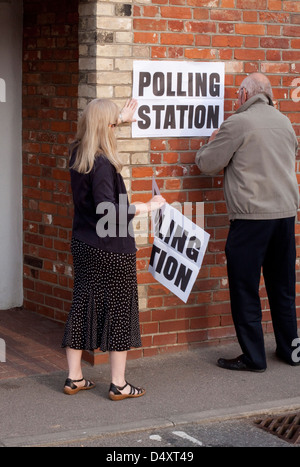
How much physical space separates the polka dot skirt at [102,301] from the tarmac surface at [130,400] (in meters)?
0.39

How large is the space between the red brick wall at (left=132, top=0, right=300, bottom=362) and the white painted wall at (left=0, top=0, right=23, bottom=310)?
1.56 meters

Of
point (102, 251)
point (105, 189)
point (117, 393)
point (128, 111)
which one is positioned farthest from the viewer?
point (128, 111)

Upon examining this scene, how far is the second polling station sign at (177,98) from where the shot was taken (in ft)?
22.3

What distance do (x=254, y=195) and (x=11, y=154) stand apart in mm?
2443

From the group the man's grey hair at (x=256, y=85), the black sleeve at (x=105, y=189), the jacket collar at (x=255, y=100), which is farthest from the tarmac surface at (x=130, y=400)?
the man's grey hair at (x=256, y=85)

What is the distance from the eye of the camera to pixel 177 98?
695cm

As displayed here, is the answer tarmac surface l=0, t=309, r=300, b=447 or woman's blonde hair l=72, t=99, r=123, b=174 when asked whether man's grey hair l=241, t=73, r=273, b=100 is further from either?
tarmac surface l=0, t=309, r=300, b=447

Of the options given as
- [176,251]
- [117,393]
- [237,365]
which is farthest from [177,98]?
[117,393]

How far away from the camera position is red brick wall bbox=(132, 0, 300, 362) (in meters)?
6.88

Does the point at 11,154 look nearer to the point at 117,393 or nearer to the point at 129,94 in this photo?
the point at 129,94

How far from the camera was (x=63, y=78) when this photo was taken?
7449mm

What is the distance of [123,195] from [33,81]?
2.30 metres

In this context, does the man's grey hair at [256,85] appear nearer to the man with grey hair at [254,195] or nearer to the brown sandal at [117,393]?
the man with grey hair at [254,195]
